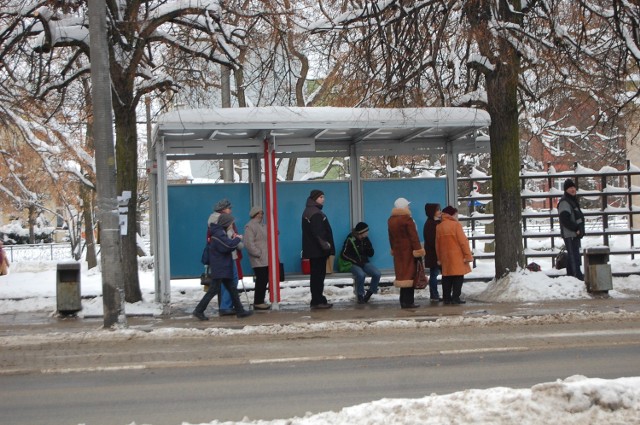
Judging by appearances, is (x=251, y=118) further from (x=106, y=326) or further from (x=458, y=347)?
(x=458, y=347)

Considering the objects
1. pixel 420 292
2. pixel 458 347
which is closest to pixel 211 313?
pixel 420 292

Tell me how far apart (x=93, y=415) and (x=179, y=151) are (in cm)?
781

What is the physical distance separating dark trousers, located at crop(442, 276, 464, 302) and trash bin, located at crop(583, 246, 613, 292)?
2.40 meters

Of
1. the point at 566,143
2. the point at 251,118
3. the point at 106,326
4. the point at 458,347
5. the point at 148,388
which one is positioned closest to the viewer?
the point at 148,388

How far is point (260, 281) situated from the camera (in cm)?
1455

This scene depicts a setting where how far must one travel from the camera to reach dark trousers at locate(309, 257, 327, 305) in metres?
14.3

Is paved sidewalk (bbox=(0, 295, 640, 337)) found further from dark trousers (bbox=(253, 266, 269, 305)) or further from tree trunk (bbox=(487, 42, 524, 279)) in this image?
tree trunk (bbox=(487, 42, 524, 279))

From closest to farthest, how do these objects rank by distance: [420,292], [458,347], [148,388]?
[148,388] → [458,347] → [420,292]

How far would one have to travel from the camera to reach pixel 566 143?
37.2 metres

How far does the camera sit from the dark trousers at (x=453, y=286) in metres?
14.5

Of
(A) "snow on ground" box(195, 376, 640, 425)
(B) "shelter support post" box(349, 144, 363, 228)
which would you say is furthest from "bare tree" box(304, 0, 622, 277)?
(A) "snow on ground" box(195, 376, 640, 425)

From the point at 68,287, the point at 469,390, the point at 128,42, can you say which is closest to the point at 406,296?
the point at 68,287


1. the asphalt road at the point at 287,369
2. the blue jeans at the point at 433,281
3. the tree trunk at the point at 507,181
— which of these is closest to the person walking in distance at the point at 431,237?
the blue jeans at the point at 433,281

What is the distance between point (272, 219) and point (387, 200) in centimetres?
339
